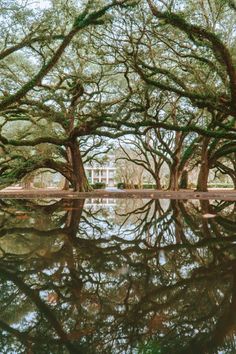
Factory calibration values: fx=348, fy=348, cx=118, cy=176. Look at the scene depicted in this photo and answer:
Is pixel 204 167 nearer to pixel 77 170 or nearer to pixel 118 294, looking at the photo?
pixel 77 170

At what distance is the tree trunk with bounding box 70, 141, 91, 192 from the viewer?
1853 centimetres

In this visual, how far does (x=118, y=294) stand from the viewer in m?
3.17

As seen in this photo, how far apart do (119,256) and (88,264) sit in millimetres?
603

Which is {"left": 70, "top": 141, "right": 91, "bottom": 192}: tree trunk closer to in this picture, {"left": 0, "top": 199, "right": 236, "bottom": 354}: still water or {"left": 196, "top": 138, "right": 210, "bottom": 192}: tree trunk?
{"left": 196, "top": 138, "right": 210, "bottom": 192}: tree trunk

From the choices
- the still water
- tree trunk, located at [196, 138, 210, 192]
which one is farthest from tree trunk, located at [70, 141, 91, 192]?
the still water

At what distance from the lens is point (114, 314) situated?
2709mm

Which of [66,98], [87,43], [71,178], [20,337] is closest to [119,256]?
[20,337]

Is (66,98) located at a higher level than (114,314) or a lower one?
higher

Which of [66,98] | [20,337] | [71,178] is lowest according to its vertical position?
[20,337]

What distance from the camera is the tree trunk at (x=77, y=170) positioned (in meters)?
18.5

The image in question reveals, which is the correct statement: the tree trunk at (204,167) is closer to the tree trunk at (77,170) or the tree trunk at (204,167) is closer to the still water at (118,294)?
the tree trunk at (77,170)

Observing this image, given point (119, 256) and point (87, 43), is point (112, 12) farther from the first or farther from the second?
point (119, 256)

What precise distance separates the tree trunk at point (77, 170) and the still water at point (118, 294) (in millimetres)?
12853

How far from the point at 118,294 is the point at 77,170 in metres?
16.1
